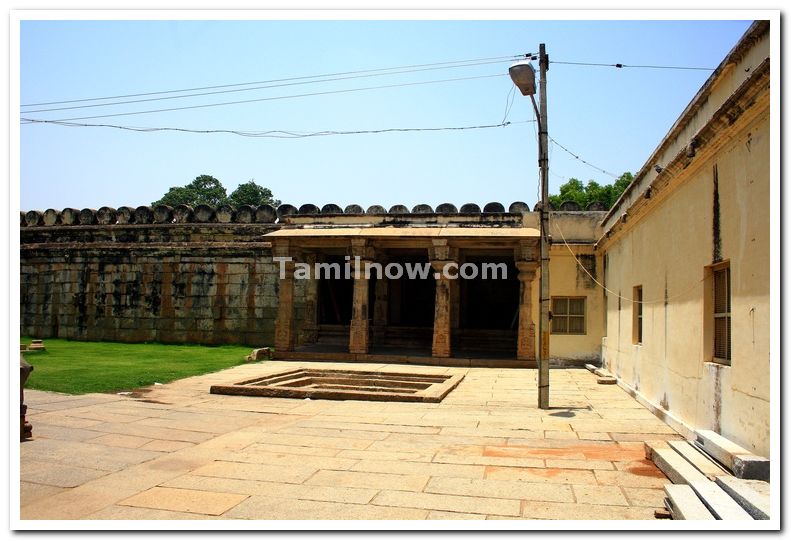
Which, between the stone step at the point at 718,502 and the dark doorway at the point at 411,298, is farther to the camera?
the dark doorway at the point at 411,298

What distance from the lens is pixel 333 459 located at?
236 inches

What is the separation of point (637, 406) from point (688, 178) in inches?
157

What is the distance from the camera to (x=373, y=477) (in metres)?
5.33

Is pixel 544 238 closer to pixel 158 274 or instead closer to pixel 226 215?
pixel 226 215

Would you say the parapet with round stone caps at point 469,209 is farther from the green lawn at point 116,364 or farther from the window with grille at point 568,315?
the green lawn at point 116,364

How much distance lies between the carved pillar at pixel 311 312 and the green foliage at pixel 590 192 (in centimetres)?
2384

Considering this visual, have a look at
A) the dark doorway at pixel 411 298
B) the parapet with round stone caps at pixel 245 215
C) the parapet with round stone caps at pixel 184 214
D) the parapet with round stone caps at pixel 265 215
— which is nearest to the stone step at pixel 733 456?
the dark doorway at pixel 411 298

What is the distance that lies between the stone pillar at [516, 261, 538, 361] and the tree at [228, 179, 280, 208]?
40956 mm

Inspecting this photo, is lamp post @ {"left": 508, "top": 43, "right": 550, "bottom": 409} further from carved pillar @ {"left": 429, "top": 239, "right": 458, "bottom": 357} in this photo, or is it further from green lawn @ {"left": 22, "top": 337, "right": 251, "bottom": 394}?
green lawn @ {"left": 22, "top": 337, "right": 251, "bottom": 394}

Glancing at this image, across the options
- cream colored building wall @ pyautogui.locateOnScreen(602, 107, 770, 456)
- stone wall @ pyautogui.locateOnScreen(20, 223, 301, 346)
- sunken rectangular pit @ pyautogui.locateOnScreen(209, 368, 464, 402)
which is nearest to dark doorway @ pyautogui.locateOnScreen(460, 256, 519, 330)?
stone wall @ pyautogui.locateOnScreen(20, 223, 301, 346)

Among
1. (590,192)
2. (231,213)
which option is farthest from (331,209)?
(590,192)

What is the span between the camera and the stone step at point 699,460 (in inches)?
190

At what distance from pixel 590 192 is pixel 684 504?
40.7 metres

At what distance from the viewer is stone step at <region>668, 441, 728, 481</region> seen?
190 inches
